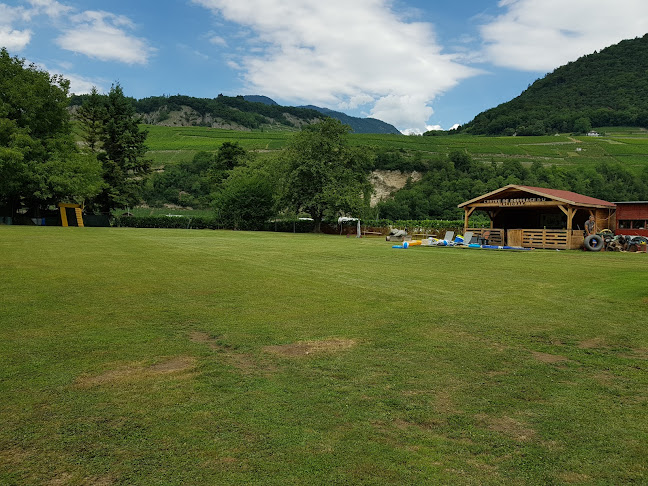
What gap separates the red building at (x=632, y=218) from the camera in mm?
31125

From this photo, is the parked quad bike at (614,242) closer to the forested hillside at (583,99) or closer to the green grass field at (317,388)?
the green grass field at (317,388)

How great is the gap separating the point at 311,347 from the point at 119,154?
6327 centimetres

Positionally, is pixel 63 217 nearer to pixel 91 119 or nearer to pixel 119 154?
pixel 119 154

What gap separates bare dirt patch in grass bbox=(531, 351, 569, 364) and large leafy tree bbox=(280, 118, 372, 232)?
42.1 metres

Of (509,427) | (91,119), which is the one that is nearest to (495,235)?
(509,427)

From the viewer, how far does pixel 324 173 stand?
49.3m

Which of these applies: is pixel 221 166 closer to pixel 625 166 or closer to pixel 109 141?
pixel 109 141

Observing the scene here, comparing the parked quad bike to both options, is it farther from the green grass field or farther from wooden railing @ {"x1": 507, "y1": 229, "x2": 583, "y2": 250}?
the green grass field

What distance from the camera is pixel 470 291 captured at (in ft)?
34.5

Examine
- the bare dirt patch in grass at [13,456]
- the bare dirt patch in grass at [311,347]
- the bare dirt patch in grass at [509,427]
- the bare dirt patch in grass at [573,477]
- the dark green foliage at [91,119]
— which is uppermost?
the dark green foliage at [91,119]

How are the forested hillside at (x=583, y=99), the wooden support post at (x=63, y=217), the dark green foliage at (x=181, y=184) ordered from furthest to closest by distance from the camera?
the forested hillside at (x=583, y=99) < the dark green foliage at (x=181, y=184) < the wooden support post at (x=63, y=217)

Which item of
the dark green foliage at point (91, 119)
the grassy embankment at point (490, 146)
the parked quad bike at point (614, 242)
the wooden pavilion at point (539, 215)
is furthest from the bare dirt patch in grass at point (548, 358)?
the grassy embankment at point (490, 146)

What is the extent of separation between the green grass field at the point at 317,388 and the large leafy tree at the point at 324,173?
3971cm

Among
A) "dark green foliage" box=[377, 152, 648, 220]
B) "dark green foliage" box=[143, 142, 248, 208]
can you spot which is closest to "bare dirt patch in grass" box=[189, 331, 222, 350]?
"dark green foliage" box=[377, 152, 648, 220]
